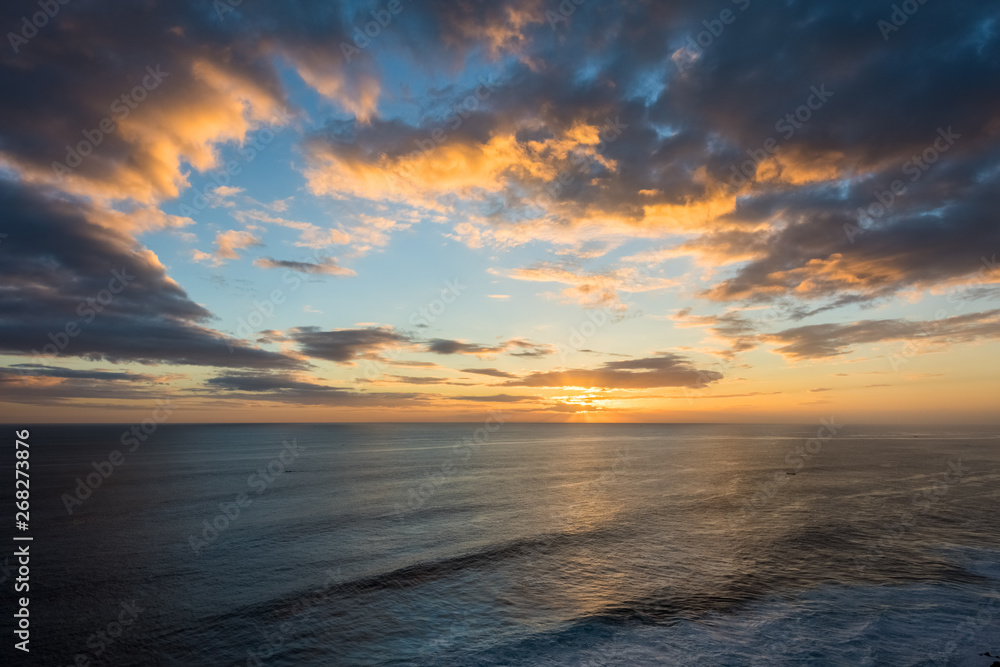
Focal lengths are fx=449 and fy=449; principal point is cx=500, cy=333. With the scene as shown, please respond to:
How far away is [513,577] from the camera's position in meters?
37.4

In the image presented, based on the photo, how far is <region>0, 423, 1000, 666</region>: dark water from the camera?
85.6ft

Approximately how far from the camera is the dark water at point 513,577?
85.6 feet

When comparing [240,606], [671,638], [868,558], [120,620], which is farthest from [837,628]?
[120,620]

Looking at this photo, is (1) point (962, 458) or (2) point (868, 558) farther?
(1) point (962, 458)

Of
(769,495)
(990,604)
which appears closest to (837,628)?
(990,604)

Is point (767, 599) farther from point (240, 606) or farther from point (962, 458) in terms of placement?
point (962, 458)

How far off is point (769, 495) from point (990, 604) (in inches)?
1823

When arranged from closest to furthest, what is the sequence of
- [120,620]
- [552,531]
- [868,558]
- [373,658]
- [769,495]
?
[373,658], [120,620], [868,558], [552,531], [769,495]

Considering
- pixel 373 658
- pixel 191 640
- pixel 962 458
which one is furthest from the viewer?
pixel 962 458

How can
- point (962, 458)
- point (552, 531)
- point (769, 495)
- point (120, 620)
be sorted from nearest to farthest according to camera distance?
point (120, 620) < point (552, 531) < point (769, 495) < point (962, 458)

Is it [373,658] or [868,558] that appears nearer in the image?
[373,658]

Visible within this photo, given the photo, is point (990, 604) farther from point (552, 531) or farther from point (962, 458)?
point (962, 458)

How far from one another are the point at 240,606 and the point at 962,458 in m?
173

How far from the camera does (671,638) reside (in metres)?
27.2
